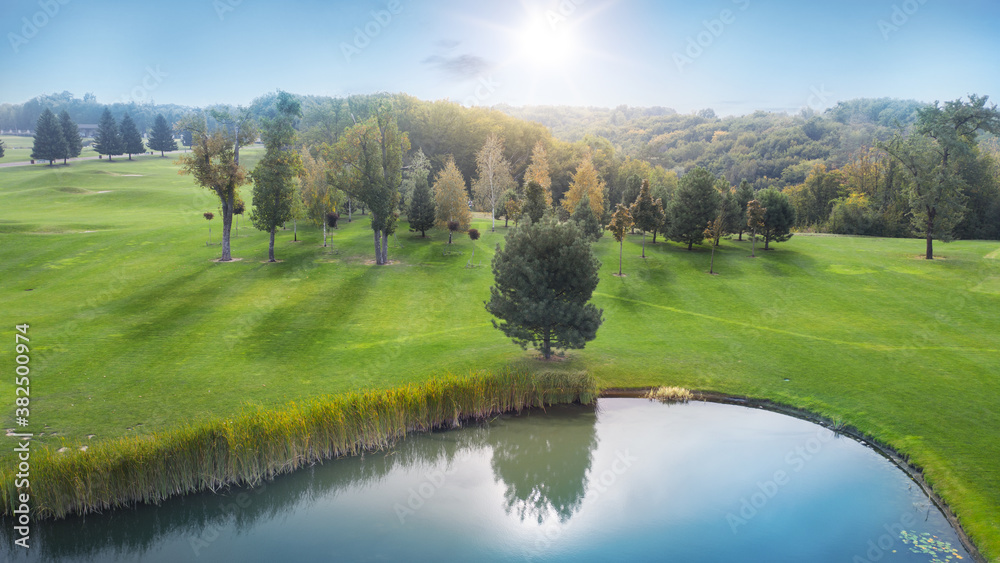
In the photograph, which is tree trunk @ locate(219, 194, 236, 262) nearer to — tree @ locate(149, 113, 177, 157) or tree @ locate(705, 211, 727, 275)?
tree @ locate(705, 211, 727, 275)

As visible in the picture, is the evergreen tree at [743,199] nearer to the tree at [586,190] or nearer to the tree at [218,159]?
the tree at [586,190]

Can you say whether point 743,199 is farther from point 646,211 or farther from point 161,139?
point 161,139

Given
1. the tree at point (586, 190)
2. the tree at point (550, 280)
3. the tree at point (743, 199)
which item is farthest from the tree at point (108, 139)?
the tree at point (550, 280)

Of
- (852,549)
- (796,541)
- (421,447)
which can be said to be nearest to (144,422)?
(421,447)

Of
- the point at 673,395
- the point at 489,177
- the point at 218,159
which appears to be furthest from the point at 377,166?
the point at 673,395

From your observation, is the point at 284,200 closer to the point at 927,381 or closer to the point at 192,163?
the point at 192,163
